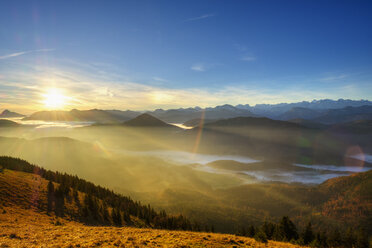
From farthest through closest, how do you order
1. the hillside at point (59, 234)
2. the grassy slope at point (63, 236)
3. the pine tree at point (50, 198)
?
the pine tree at point (50, 198), the hillside at point (59, 234), the grassy slope at point (63, 236)

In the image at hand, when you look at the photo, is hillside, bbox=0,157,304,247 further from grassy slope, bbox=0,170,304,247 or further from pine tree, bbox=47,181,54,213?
pine tree, bbox=47,181,54,213

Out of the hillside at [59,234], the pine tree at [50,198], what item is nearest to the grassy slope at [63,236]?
the hillside at [59,234]

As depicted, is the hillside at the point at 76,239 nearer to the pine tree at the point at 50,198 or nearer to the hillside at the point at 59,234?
the hillside at the point at 59,234

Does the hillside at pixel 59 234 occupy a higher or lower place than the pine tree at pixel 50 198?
higher

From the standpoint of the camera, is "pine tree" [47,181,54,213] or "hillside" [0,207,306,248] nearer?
"hillside" [0,207,306,248]

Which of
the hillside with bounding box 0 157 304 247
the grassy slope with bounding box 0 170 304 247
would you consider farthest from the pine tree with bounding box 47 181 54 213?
the grassy slope with bounding box 0 170 304 247

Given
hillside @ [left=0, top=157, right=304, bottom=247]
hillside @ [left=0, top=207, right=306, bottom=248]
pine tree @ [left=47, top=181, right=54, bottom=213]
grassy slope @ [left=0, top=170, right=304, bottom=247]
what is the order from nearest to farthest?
1. hillside @ [left=0, top=207, right=306, bottom=248]
2. grassy slope @ [left=0, top=170, right=304, bottom=247]
3. hillside @ [left=0, top=157, right=304, bottom=247]
4. pine tree @ [left=47, top=181, right=54, bottom=213]

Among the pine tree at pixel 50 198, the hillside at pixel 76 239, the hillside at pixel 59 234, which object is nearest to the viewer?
the hillside at pixel 76 239

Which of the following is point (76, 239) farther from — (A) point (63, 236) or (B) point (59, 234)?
(B) point (59, 234)

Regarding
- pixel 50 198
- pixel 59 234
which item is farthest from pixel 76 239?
pixel 50 198

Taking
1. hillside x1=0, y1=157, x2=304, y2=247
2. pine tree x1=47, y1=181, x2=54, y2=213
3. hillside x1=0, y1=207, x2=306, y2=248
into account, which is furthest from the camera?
pine tree x1=47, y1=181, x2=54, y2=213

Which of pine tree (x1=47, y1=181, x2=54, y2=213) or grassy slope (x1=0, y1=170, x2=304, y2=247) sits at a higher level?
grassy slope (x1=0, y1=170, x2=304, y2=247)

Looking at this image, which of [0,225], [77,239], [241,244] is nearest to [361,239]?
[241,244]

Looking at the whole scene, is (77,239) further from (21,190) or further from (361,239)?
(361,239)
